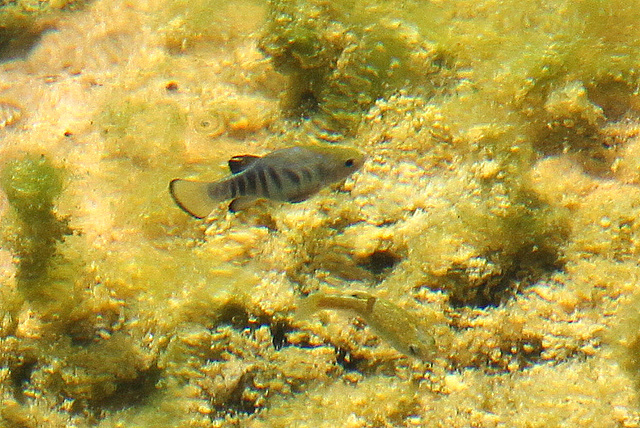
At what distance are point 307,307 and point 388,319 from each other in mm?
475

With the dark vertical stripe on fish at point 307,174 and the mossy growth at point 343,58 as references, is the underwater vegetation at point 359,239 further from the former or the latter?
the dark vertical stripe on fish at point 307,174

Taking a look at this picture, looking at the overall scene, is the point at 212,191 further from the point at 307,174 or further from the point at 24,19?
the point at 24,19

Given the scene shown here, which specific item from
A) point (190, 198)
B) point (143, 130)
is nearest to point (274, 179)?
point (190, 198)

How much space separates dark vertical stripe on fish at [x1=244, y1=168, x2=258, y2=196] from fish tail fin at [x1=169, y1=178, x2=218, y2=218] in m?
0.24

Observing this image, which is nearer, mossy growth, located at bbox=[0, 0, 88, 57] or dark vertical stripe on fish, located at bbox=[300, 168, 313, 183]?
dark vertical stripe on fish, located at bbox=[300, 168, 313, 183]

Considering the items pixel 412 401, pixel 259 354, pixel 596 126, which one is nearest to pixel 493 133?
pixel 596 126

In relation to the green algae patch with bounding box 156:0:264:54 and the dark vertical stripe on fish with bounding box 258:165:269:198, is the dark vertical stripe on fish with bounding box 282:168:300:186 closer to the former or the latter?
the dark vertical stripe on fish with bounding box 258:165:269:198

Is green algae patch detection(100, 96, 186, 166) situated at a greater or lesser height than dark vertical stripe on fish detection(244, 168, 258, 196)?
lesser

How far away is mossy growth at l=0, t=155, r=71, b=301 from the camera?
134 inches

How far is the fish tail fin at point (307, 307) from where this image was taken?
289cm

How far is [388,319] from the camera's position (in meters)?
2.85

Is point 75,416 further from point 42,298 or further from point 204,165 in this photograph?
point 204,165

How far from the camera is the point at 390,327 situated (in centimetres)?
282

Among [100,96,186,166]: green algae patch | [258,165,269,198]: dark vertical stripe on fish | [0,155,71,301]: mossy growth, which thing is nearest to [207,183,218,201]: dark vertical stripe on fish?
[258,165,269,198]: dark vertical stripe on fish
